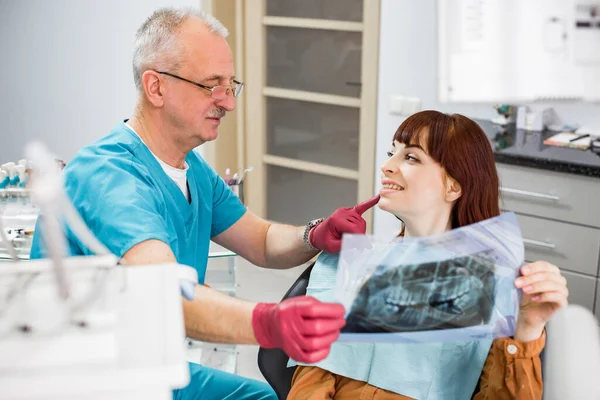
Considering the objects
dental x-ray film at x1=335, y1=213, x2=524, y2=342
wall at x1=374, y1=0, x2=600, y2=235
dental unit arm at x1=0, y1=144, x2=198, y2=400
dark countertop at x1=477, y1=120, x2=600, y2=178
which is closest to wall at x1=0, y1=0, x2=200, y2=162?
wall at x1=374, y1=0, x2=600, y2=235

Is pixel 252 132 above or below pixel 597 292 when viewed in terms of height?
above

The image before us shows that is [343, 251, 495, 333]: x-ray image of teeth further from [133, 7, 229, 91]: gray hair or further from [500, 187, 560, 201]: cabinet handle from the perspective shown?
[500, 187, 560, 201]: cabinet handle

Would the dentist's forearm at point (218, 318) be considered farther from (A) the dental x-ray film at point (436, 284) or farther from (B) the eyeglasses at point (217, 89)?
(B) the eyeglasses at point (217, 89)

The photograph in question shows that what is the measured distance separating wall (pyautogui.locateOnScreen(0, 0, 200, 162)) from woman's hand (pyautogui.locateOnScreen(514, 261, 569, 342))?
3483 millimetres

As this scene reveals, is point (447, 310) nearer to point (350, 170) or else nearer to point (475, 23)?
point (475, 23)

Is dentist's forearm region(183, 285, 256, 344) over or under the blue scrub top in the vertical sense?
under

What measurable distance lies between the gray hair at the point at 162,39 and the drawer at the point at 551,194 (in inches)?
59.5

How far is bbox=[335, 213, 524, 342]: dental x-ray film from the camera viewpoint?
4.52 ft

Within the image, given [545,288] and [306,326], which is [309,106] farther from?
[306,326]

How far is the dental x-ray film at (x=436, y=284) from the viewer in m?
1.38

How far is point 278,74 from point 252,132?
1.19 feet

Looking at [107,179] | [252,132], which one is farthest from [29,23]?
[107,179]

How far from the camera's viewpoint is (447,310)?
55.6 inches

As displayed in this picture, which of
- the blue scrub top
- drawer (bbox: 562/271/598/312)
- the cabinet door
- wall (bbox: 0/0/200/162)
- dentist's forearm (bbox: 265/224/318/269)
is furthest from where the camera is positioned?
wall (bbox: 0/0/200/162)
